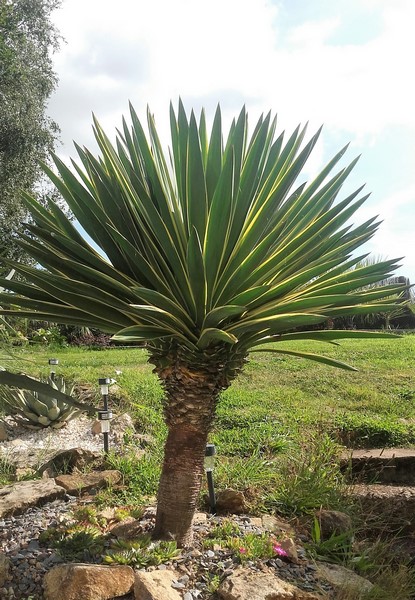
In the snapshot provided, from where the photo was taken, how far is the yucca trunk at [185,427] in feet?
8.46

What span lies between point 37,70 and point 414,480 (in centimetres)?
1494

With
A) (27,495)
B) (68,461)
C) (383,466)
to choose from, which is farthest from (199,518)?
(383,466)

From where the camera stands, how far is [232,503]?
355 cm

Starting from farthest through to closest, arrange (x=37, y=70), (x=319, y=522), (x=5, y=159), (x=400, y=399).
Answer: (x=37, y=70) → (x=5, y=159) → (x=400, y=399) → (x=319, y=522)

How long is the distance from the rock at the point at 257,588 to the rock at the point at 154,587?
226 millimetres

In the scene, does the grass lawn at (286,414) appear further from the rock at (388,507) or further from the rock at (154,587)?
the rock at (154,587)

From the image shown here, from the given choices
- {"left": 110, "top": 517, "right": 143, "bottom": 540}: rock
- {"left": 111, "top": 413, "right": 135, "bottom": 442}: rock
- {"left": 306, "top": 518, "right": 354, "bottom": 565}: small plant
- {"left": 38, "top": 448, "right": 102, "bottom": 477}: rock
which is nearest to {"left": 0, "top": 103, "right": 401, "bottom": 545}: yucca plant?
{"left": 110, "top": 517, "right": 143, "bottom": 540}: rock

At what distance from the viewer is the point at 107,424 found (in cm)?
462

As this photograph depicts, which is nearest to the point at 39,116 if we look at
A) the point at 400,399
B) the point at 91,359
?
the point at 91,359

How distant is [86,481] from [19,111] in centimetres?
1315

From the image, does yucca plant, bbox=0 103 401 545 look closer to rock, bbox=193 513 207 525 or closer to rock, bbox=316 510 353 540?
rock, bbox=193 513 207 525

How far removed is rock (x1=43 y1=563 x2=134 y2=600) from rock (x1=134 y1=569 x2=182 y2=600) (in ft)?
0.36

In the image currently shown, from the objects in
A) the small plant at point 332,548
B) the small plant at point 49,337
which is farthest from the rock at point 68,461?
the small plant at point 49,337

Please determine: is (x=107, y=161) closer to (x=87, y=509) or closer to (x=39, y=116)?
(x=87, y=509)
